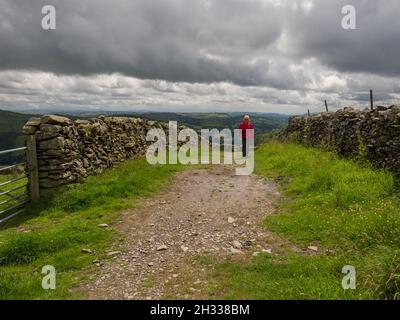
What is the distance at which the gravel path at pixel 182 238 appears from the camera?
240 inches

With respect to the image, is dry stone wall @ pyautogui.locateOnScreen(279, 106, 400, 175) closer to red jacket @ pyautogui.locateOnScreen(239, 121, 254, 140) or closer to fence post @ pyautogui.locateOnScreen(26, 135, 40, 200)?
red jacket @ pyautogui.locateOnScreen(239, 121, 254, 140)

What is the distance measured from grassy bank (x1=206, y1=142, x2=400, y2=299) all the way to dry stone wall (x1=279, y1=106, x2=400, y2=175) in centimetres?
77

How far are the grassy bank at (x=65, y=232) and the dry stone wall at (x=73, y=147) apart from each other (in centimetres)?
59

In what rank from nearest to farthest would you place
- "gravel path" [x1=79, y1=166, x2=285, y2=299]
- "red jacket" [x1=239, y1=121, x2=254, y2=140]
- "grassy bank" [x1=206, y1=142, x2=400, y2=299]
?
"grassy bank" [x1=206, y1=142, x2=400, y2=299] → "gravel path" [x1=79, y1=166, x2=285, y2=299] → "red jacket" [x1=239, y1=121, x2=254, y2=140]

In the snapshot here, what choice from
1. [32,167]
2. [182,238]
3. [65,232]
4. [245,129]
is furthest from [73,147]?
[245,129]

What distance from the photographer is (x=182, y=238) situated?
8.36m

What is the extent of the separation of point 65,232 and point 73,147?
499 cm

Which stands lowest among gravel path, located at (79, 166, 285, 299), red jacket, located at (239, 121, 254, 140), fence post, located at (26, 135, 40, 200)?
gravel path, located at (79, 166, 285, 299)

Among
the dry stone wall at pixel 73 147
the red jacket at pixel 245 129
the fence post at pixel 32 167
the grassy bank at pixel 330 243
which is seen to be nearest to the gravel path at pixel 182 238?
the grassy bank at pixel 330 243

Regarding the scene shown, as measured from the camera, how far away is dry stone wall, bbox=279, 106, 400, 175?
1124cm

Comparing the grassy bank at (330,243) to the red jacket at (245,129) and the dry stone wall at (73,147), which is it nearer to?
the dry stone wall at (73,147)

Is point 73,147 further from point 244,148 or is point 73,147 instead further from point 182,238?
point 244,148

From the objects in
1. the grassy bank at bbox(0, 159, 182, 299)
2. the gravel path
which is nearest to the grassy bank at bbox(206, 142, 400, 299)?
the gravel path
